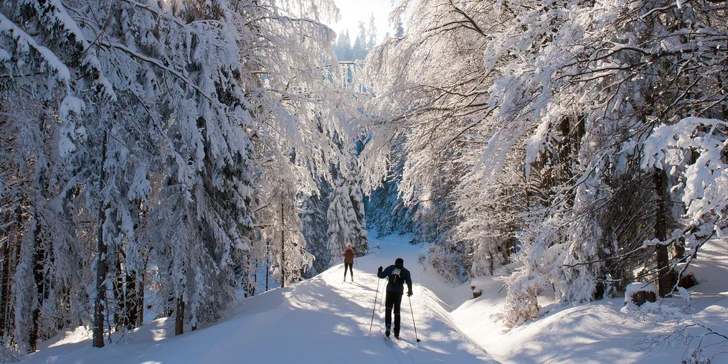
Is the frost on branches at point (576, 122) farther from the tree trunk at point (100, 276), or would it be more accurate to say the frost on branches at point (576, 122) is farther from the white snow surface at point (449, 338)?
the tree trunk at point (100, 276)

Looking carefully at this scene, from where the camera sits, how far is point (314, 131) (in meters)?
11.4

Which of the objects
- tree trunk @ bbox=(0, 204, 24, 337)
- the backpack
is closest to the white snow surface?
the backpack

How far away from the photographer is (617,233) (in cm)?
693

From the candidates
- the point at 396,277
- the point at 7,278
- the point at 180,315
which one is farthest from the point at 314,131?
the point at 7,278

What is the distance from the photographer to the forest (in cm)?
497

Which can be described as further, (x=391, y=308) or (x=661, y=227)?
(x=391, y=308)

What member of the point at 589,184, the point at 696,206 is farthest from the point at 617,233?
the point at 696,206

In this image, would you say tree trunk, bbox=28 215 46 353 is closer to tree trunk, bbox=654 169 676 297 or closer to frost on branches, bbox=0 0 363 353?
frost on branches, bbox=0 0 363 353

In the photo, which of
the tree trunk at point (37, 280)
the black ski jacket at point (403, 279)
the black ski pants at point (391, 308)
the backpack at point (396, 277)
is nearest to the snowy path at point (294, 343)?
the black ski pants at point (391, 308)

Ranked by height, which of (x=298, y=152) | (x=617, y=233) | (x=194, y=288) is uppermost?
(x=298, y=152)

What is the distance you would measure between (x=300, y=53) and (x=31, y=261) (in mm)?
7937

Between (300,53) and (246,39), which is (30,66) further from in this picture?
(300,53)

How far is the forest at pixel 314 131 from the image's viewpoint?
16.3ft

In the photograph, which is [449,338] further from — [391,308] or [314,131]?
[314,131]
